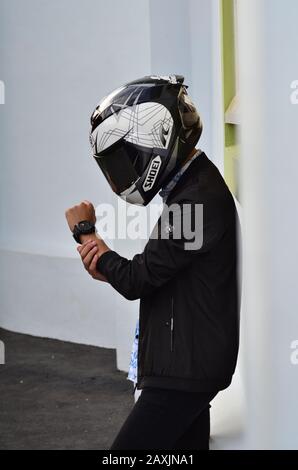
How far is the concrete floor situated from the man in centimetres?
Result: 235

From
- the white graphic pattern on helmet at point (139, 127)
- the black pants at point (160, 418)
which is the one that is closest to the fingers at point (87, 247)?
the white graphic pattern on helmet at point (139, 127)

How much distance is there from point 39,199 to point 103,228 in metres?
1.12

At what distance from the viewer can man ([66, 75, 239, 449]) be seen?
11.9ft

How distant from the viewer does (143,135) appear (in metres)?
3.70

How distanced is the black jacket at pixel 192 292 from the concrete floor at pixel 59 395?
7.95 ft

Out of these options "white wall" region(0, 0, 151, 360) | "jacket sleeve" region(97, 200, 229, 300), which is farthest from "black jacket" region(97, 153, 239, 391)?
"white wall" region(0, 0, 151, 360)

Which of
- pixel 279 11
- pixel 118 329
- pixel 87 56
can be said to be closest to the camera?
pixel 279 11

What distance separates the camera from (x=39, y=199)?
869 cm

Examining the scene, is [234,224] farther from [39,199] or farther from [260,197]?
[39,199]

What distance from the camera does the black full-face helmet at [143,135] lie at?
371cm

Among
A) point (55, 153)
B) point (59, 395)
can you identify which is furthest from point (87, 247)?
point (55, 153)

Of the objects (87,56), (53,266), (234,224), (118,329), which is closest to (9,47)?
(87,56)

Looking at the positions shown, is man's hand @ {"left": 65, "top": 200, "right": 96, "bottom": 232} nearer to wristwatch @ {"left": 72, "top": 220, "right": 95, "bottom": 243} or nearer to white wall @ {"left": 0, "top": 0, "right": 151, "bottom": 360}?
wristwatch @ {"left": 72, "top": 220, "right": 95, "bottom": 243}

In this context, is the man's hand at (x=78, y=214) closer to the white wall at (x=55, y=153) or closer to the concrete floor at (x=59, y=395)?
the concrete floor at (x=59, y=395)
